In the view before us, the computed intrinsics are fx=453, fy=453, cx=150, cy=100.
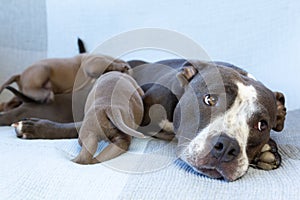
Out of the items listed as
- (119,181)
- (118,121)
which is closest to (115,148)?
(118,121)

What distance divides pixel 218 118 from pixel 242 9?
3.17 feet

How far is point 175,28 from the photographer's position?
2.25m

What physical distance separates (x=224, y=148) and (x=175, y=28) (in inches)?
44.8

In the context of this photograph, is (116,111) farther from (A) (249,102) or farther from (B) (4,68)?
(B) (4,68)

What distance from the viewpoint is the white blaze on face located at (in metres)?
1.26

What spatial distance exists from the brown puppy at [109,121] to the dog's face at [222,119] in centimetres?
17

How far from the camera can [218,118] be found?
134 centimetres

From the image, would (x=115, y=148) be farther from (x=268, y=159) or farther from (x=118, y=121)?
(x=268, y=159)

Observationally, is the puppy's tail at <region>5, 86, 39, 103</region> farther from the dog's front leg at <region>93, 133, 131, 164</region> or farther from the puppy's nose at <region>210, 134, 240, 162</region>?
the puppy's nose at <region>210, 134, 240, 162</region>

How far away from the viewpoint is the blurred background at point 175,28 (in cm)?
203

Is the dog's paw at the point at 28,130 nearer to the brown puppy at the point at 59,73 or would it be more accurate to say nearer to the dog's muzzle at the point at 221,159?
the brown puppy at the point at 59,73

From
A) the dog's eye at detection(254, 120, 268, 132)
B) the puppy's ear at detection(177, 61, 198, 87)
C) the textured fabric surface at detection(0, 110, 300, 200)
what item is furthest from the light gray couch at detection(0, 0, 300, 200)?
the puppy's ear at detection(177, 61, 198, 87)

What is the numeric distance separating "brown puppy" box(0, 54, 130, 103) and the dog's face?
0.49 metres

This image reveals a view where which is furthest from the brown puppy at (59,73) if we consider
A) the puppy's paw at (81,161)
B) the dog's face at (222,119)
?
the puppy's paw at (81,161)
